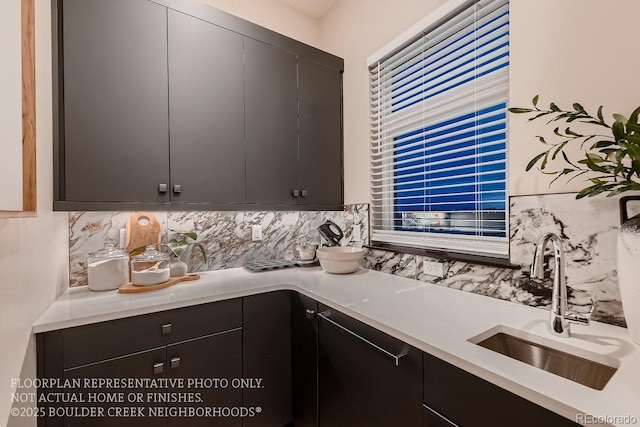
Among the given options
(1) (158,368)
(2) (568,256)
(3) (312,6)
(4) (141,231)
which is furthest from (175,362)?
(3) (312,6)

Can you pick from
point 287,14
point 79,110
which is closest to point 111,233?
point 79,110

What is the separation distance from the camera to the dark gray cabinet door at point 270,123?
1.86 m

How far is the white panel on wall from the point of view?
0.78 m

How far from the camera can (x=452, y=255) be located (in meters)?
1.56

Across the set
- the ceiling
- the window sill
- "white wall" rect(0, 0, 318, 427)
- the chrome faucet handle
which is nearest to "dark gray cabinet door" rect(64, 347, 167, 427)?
"white wall" rect(0, 0, 318, 427)

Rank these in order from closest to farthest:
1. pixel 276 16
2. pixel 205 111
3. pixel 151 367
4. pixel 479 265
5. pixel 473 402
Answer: pixel 473 402 < pixel 151 367 < pixel 479 265 < pixel 205 111 < pixel 276 16

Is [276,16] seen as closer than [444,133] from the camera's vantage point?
No

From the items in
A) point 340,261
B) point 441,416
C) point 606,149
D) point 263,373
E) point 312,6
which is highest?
point 312,6

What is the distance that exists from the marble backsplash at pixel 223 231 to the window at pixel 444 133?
13.6 inches

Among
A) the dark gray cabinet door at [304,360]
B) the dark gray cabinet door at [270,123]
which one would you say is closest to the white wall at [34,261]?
the dark gray cabinet door at [270,123]

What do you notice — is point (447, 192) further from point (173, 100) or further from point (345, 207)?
point (173, 100)

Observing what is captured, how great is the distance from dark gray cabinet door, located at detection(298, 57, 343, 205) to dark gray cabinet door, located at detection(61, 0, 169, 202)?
88 cm

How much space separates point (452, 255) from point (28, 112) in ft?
Answer: 5.99

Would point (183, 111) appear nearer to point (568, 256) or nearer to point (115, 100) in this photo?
point (115, 100)
